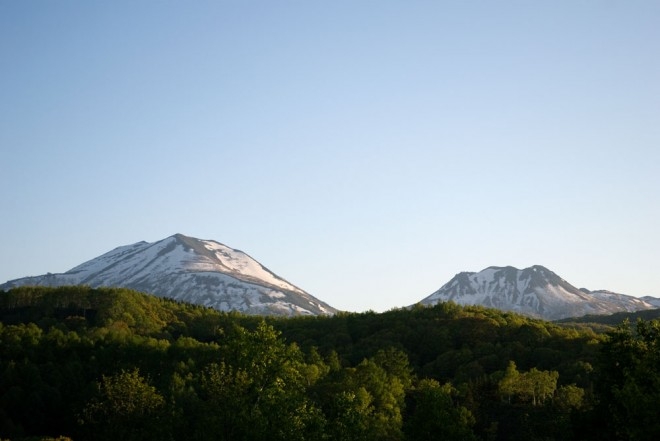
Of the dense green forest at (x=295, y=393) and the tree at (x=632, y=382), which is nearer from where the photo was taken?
the tree at (x=632, y=382)

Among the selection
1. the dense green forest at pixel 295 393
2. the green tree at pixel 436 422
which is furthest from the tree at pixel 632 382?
the green tree at pixel 436 422

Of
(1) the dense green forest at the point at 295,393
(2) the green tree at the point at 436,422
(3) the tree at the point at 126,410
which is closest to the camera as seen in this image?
(1) the dense green forest at the point at 295,393

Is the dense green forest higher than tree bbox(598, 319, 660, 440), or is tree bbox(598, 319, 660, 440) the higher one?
tree bbox(598, 319, 660, 440)

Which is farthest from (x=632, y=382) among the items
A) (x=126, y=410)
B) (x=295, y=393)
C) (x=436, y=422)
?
(x=126, y=410)

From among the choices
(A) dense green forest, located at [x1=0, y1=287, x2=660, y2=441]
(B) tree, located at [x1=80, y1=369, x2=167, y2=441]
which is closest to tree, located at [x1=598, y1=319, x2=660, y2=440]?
(A) dense green forest, located at [x1=0, y1=287, x2=660, y2=441]

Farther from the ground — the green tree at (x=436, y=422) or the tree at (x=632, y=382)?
the tree at (x=632, y=382)

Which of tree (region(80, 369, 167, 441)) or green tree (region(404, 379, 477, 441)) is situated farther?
tree (region(80, 369, 167, 441))

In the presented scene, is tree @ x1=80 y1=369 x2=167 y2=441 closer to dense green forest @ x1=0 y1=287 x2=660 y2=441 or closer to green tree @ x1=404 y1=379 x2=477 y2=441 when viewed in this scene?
dense green forest @ x1=0 y1=287 x2=660 y2=441

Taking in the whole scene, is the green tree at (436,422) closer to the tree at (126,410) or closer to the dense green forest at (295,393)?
the dense green forest at (295,393)

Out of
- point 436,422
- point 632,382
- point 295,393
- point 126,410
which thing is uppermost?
point 632,382

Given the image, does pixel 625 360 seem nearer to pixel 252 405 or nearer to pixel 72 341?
pixel 252 405

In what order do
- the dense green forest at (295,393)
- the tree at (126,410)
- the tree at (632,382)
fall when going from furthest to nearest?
1. the tree at (126,410)
2. the dense green forest at (295,393)
3. the tree at (632,382)

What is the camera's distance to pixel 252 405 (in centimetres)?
7644

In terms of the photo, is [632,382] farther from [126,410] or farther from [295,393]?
[126,410]
